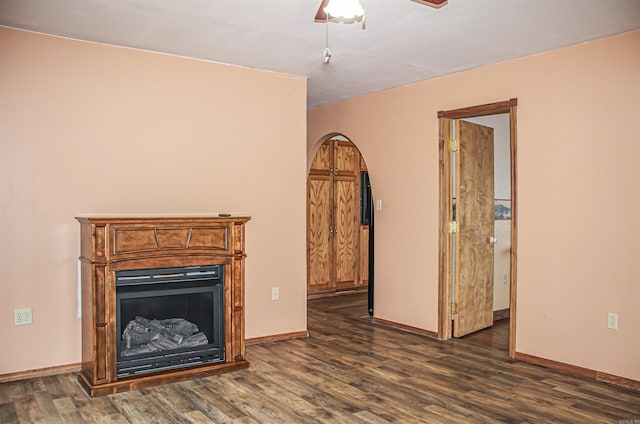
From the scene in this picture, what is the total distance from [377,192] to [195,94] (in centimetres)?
209

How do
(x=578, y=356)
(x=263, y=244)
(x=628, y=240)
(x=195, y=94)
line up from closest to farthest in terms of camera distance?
1. (x=628, y=240)
2. (x=578, y=356)
3. (x=195, y=94)
4. (x=263, y=244)

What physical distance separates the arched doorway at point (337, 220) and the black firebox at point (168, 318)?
118 inches

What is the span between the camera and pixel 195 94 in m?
4.26

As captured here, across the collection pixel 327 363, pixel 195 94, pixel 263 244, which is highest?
pixel 195 94

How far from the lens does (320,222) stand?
691 cm

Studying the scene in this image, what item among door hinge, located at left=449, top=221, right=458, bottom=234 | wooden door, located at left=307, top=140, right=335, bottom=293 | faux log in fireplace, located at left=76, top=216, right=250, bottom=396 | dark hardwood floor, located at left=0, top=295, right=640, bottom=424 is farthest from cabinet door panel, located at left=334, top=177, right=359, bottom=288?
faux log in fireplace, located at left=76, top=216, right=250, bottom=396

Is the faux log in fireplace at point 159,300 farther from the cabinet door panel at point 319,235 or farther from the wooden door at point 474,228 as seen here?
the cabinet door panel at point 319,235

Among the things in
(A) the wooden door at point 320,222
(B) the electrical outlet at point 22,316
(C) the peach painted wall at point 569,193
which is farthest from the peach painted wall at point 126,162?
(A) the wooden door at point 320,222

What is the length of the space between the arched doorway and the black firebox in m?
3.01

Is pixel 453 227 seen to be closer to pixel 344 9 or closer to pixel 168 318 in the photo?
pixel 168 318

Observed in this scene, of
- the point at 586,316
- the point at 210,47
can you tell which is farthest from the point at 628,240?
the point at 210,47

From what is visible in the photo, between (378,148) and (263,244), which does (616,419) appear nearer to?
(263,244)

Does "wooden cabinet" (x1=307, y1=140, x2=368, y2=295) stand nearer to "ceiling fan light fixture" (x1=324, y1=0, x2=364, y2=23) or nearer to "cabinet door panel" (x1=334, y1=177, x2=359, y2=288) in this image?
"cabinet door panel" (x1=334, y1=177, x2=359, y2=288)

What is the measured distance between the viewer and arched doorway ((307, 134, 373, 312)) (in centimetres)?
685
